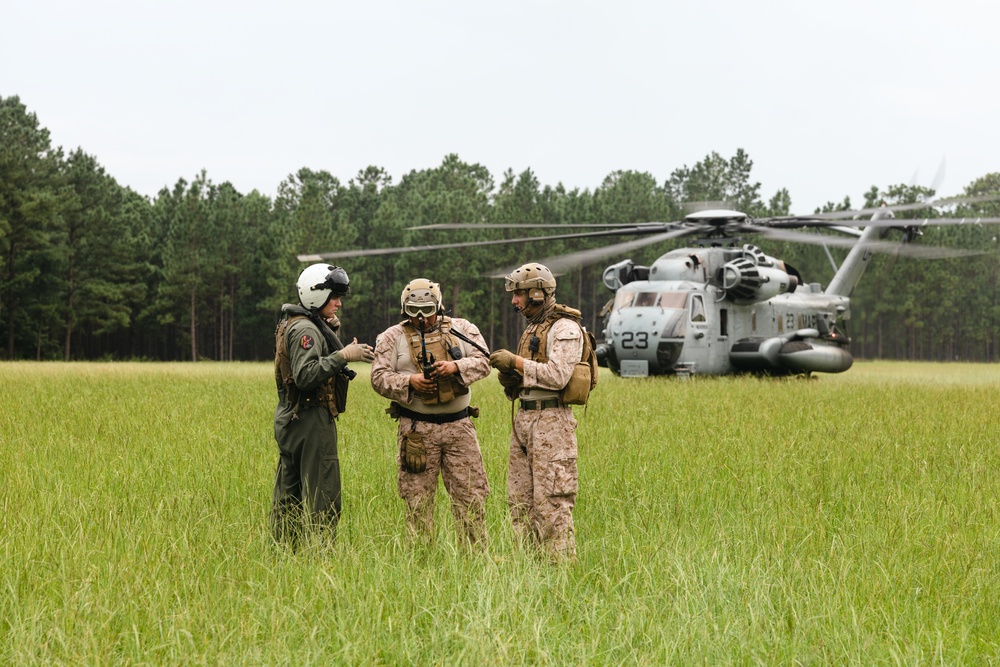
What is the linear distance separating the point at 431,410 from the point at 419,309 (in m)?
0.60

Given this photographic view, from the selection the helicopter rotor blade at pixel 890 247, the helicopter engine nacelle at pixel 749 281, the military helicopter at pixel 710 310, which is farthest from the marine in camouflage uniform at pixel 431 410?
the helicopter engine nacelle at pixel 749 281

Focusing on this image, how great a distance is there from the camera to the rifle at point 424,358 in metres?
5.28

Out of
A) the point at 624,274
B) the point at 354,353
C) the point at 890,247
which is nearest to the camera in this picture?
the point at 354,353

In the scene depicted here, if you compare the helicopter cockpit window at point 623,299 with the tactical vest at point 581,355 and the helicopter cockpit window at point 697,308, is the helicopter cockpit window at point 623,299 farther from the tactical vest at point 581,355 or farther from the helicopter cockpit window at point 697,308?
the tactical vest at point 581,355

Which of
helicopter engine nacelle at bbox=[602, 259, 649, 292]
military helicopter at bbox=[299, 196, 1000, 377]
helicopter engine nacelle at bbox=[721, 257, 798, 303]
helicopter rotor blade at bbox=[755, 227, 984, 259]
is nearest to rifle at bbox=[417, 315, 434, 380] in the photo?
helicopter rotor blade at bbox=[755, 227, 984, 259]

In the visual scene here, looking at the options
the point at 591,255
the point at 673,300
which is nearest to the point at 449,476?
the point at 591,255

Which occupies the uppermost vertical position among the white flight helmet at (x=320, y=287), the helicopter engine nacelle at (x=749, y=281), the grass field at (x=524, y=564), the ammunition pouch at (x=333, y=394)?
the helicopter engine nacelle at (x=749, y=281)

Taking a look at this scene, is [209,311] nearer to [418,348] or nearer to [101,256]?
[101,256]

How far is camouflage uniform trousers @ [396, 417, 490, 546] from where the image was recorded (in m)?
5.51

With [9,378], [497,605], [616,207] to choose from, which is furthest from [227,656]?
[616,207]

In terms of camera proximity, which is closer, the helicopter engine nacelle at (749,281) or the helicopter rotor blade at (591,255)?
the helicopter rotor blade at (591,255)

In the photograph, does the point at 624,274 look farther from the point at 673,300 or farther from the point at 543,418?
the point at 543,418

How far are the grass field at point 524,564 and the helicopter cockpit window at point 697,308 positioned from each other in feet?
34.5

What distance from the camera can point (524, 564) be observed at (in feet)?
15.6
